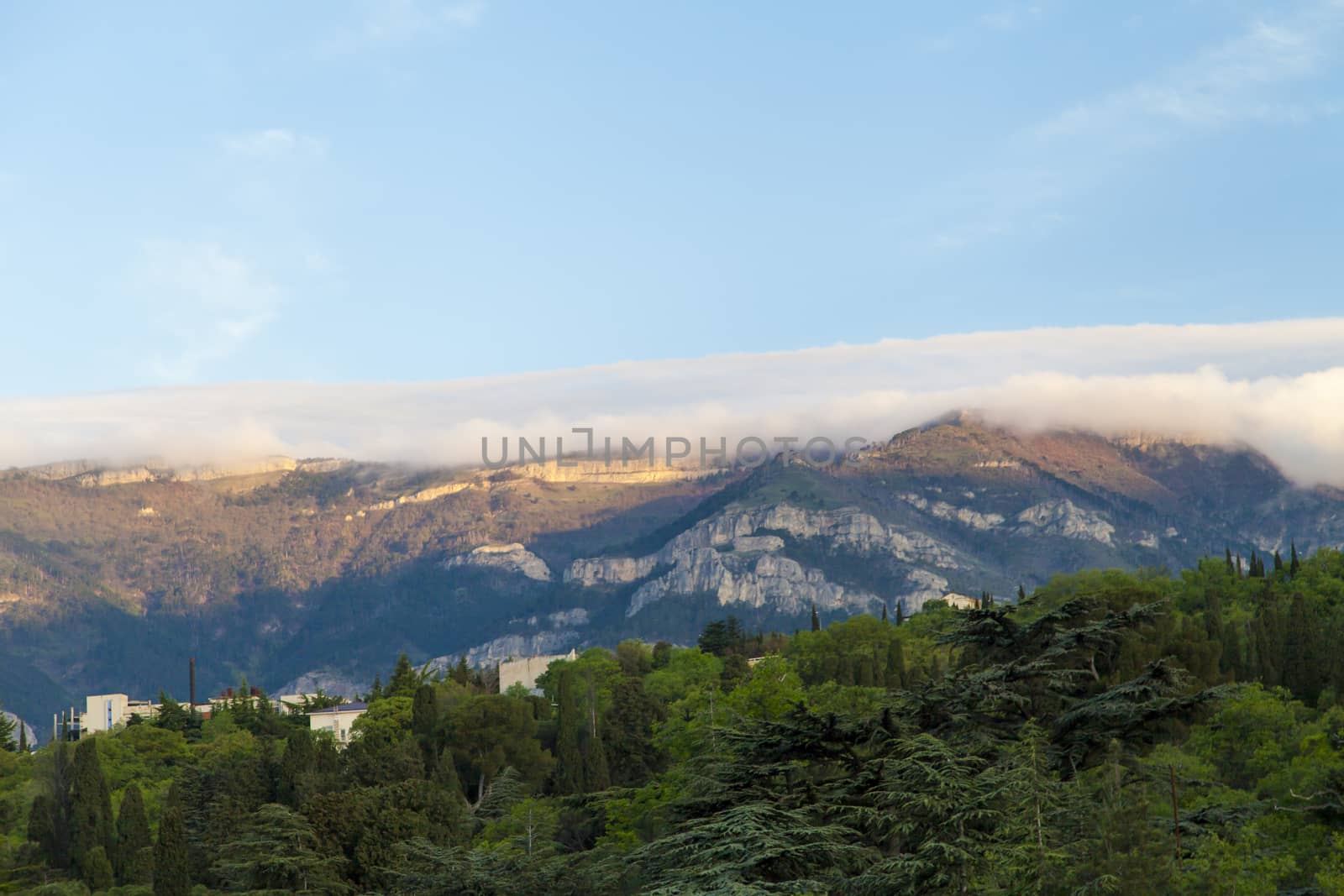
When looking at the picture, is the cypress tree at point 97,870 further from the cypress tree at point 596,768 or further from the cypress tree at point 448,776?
the cypress tree at point 596,768

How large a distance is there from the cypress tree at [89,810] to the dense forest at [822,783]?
0.67 feet

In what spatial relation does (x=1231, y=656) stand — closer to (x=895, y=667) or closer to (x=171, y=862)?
(x=895, y=667)

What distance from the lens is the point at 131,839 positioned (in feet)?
330

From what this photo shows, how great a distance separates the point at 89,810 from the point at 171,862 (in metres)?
25.0

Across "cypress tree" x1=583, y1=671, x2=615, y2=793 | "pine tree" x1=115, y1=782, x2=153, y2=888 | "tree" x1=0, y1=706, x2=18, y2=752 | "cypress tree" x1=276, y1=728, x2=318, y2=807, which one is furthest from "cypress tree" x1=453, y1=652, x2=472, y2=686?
"pine tree" x1=115, y1=782, x2=153, y2=888

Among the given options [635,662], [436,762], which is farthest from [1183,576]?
[436,762]

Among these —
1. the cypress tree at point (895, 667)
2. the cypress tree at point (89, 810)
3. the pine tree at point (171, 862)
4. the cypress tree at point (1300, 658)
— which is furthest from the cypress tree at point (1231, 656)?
the cypress tree at point (89, 810)

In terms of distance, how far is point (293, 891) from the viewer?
71688 mm

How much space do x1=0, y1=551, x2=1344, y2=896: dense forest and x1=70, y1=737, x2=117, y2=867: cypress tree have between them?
0.20 metres

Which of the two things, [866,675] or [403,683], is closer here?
[866,675]

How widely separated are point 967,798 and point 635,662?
116 metres

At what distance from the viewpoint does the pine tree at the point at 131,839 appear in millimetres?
97438

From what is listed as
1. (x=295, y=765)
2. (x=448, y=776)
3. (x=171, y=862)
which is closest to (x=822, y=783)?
(x=171, y=862)

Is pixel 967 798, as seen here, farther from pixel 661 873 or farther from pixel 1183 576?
pixel 1183 576
